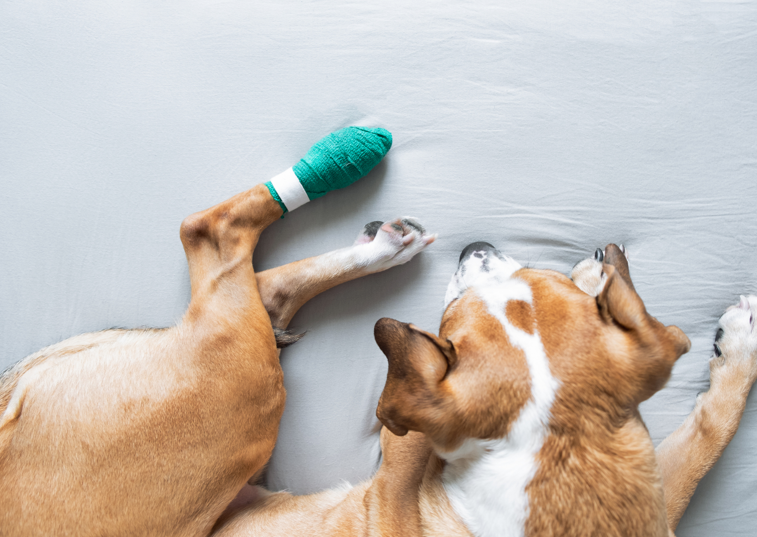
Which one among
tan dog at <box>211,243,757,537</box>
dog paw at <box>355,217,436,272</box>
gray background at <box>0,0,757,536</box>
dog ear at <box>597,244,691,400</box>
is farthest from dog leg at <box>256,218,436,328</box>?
dog ear at <box>597,244,691,400</box>

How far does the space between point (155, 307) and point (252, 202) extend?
60cm

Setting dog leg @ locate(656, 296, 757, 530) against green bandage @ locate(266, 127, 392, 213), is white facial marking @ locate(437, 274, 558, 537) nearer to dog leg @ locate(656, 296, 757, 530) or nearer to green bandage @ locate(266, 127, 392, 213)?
green bandage @ locate(266, 127, 392, 213)

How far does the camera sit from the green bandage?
175 centimetres

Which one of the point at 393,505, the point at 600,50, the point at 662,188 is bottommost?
the point at 393,505

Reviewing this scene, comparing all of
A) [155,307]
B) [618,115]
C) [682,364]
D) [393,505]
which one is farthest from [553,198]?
[155,307]

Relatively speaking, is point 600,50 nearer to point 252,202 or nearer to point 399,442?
point 252,202

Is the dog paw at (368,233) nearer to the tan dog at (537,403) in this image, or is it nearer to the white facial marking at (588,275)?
the tan dog at (537,403)

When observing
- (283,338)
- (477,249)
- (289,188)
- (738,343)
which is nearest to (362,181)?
(289,188)

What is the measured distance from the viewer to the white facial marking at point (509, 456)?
1085 millimetres

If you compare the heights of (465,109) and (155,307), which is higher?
(465,109)

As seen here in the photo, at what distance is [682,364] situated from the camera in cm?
191

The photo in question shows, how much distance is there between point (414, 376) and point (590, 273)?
102cm

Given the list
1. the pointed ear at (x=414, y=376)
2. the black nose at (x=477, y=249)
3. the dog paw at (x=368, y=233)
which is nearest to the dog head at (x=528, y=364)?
the pointed ear at (x=414, y=376)

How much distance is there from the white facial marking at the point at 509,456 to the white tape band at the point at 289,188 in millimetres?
864
